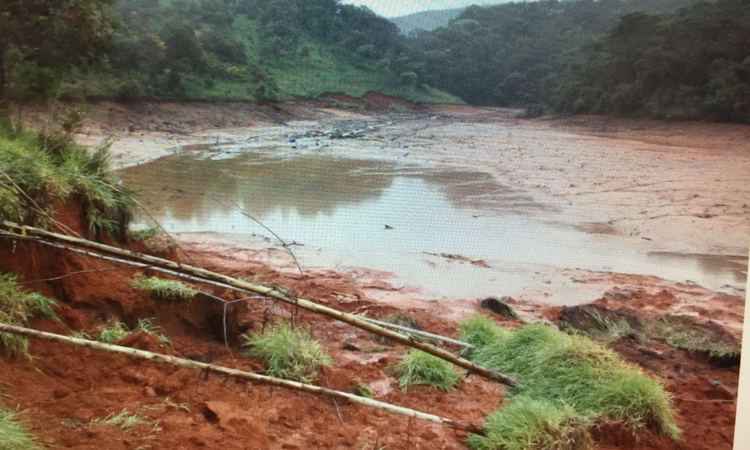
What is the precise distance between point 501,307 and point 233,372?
0.97 m

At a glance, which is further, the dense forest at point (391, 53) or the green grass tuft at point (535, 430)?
the dense forest at point (391, 53)

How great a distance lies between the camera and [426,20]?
2.15m

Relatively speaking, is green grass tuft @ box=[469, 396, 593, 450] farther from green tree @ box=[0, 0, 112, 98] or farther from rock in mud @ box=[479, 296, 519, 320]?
green tree @ box=[0, 0, 112, 98]

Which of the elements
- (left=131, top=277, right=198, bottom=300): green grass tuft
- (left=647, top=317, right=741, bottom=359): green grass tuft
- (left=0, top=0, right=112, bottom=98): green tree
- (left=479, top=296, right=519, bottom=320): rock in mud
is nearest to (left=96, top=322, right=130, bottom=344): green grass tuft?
(left=131, top=277, right=198, bottom=300): green grass tuft

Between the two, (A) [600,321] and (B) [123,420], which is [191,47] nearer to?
(B) [123,420]

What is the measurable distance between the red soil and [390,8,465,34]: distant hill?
0.90 m

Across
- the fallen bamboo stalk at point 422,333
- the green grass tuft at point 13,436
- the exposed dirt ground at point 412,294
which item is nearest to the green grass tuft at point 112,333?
the exposed dirt ground at point 412,294

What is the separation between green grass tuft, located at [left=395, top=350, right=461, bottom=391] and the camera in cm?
184

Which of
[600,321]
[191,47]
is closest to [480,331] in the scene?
[600,321]

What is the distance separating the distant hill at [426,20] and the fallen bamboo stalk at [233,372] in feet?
4.11

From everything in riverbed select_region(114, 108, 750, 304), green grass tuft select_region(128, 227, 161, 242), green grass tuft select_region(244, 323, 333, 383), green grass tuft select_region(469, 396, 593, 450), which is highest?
riverbed select_region(114, 108, 750, 304)

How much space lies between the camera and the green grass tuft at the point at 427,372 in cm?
184

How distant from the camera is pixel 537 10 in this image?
214 centimetres

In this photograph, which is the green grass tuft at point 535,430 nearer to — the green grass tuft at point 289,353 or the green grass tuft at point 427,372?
the green grass tuft at point 427,372
